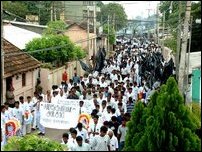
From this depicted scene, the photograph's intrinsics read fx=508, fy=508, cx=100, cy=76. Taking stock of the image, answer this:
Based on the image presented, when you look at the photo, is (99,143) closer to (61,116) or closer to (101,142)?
(101,142)

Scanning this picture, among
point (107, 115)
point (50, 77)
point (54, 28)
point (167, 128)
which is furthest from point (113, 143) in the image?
point (54, 28)

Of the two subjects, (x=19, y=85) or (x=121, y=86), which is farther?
(x=19, y=85)

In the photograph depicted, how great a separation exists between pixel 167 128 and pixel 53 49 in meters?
19.7

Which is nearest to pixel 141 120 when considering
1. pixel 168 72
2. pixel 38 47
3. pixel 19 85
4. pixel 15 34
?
pixel 19 85

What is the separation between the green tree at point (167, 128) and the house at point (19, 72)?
1181 centimetres

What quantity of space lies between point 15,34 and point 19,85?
358 inches

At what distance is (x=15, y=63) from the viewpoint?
21.5 metres

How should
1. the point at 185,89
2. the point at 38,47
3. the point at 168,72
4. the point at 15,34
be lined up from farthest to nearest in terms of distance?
the point at 15,34 → the point at 38,47 → the point at 168,72 → the point at 185,89

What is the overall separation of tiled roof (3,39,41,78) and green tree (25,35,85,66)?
303 cm

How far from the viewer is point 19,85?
21.4 metres

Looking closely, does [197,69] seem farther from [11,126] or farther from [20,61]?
[11,126]

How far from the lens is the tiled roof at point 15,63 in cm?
2035

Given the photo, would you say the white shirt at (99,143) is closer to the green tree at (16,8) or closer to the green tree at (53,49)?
the green tree at (53,49)

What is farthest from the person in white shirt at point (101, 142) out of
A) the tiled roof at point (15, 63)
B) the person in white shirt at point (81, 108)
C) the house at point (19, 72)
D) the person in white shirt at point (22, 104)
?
the tiled roof at point (15, 63)
